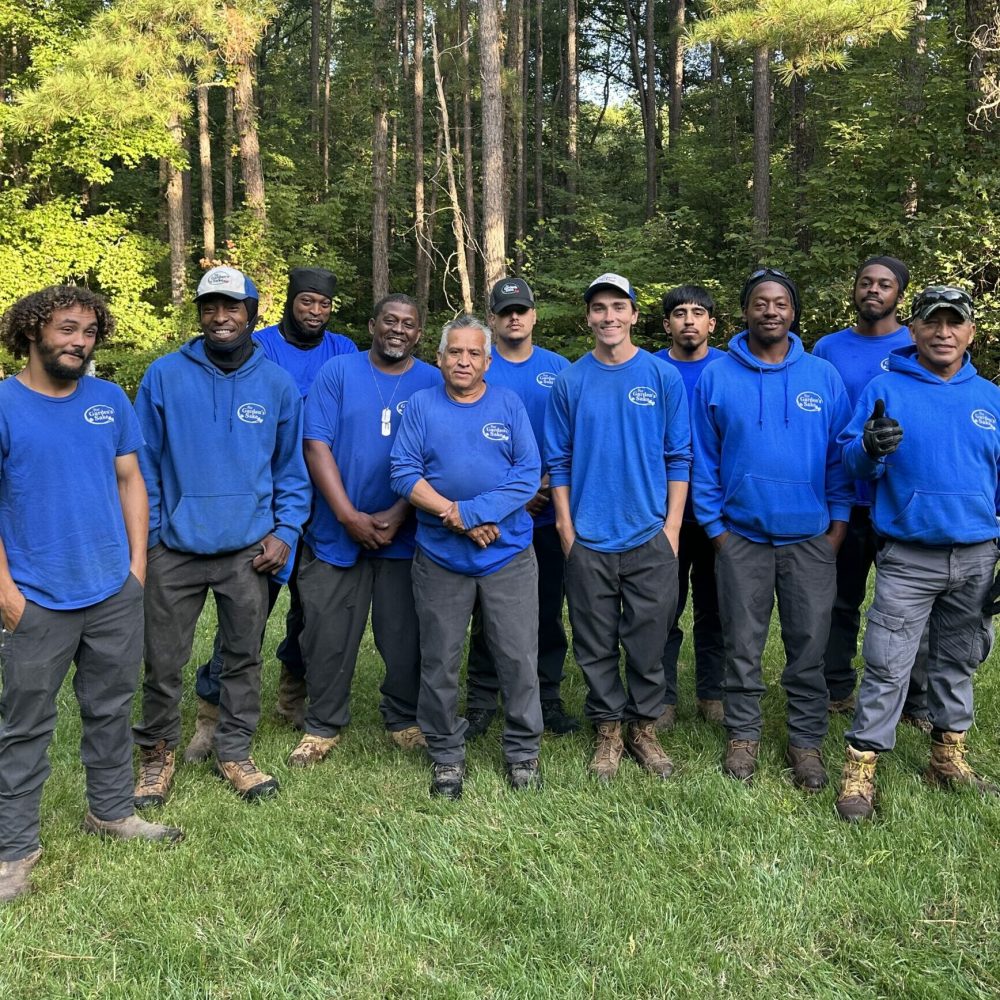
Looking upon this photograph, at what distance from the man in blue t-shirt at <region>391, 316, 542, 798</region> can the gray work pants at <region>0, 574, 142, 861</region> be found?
136cm

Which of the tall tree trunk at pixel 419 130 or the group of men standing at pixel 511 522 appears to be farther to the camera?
the tall tree trunk at pixel 419 130

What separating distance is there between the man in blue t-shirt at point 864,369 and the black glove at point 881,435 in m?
0.80

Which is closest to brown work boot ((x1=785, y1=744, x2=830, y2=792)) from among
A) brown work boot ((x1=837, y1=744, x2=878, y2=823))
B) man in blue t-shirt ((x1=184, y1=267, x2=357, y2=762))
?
brown work boot ((x1=837, y1=744, x2=878, y2=823))

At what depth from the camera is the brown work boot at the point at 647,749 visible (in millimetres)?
4410

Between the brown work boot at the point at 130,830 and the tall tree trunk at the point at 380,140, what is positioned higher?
the tall tree trunk at the point at 380,140

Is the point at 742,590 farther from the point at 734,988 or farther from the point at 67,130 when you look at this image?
the point at 67,130

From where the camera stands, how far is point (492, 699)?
5.18m

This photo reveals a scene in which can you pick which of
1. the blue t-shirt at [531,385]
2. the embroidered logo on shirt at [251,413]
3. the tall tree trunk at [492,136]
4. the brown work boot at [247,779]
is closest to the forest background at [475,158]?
the tall tree trunk at [492,136]

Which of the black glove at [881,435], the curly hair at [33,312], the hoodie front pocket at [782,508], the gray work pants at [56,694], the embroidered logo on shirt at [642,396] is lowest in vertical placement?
the gray work pants at [56,694]

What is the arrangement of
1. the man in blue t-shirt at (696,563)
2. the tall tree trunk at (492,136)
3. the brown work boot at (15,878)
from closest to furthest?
the brown work boot at (15,878) → the man in blue t-shirt at (696,563) → the tall tree trunk at (492,136)

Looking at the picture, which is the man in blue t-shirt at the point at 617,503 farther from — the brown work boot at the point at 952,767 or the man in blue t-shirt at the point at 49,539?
the man in blue t-shirt at the point at 49,539

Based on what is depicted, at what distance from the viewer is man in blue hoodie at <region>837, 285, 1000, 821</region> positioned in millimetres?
3900

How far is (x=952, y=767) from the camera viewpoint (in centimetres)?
414

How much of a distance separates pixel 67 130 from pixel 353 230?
32.1 feet
